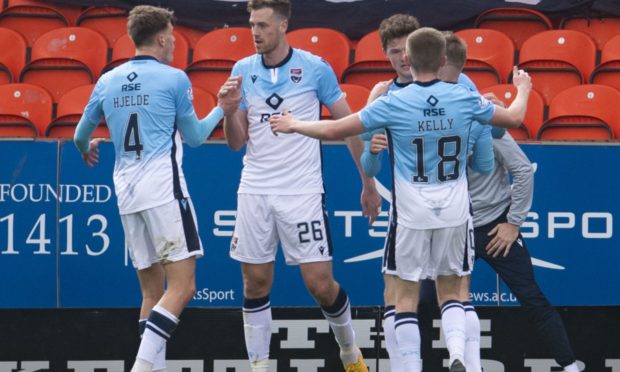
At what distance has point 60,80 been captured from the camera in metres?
10.3

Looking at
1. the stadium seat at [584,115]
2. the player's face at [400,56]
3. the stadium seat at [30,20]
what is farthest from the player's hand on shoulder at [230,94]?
the stadium seat at [30,20]

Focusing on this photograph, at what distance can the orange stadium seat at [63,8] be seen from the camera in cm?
1103

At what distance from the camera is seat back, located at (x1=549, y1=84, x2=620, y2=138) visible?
938 centimetres

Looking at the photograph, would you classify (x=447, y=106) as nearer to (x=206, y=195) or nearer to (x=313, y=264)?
(x=313, y=264)

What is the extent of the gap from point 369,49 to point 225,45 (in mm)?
1301

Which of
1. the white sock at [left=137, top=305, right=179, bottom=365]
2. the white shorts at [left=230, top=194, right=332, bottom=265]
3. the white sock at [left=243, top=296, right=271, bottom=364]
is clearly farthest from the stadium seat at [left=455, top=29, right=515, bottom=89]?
the white sock at [left=137, top=305, right=179, bottom=365]

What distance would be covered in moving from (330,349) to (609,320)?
5.93ft

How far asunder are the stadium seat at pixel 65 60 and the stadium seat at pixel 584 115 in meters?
4.06

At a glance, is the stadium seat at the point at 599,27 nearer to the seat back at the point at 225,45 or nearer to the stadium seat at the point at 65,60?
the seat back at the point at 225,45

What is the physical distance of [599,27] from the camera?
10.6 m

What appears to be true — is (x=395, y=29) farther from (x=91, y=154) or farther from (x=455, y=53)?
(x=91, y=154)

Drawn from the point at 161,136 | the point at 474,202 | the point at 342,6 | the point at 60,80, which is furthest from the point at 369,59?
the point at 161,136


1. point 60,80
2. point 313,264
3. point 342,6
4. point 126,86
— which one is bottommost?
point 313,264

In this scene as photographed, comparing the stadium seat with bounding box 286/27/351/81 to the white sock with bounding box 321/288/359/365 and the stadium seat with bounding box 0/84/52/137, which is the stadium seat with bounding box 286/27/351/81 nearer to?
the stadium seat with bounding box 0/84/52/137
